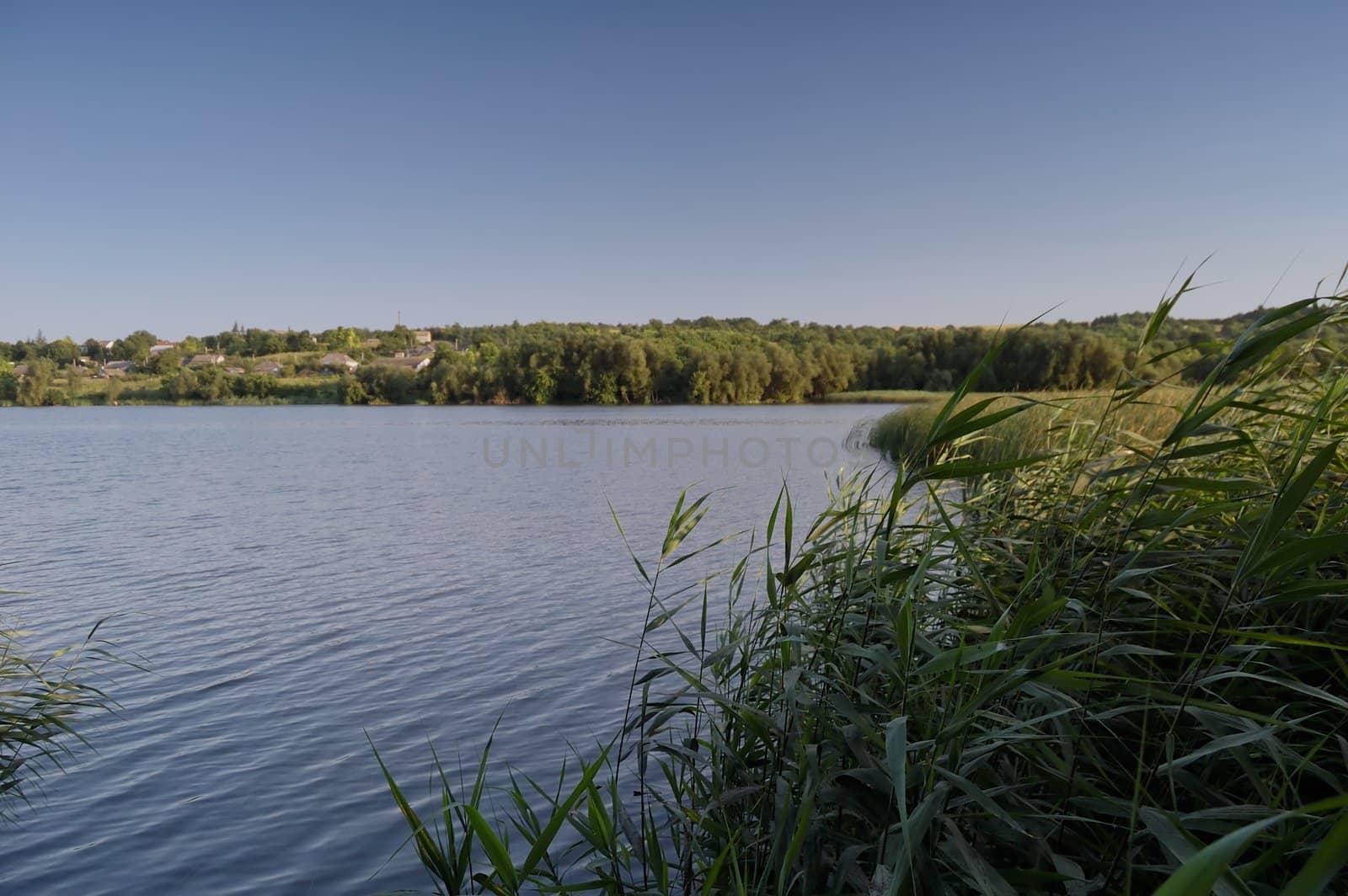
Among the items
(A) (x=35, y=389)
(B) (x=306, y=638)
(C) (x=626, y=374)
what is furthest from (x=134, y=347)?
(B) (x=306, y=638)

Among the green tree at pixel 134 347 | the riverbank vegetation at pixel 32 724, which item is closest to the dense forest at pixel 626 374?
the green tree at pixel 134 347

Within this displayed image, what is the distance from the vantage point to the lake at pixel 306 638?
507cm

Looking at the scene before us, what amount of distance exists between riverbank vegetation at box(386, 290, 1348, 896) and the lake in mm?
2311

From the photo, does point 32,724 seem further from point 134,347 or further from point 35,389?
point 134,347

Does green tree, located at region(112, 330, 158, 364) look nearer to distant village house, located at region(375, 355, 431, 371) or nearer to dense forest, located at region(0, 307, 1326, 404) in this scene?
dense forest, located at region(0, 307, 1326, 404)

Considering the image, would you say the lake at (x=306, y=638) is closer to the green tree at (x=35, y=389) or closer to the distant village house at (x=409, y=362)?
the distant village house at (x=409, y=362)

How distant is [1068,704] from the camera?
8.60 feet

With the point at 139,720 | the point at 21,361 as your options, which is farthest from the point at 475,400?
the point at 139,720

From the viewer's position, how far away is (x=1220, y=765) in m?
2.83

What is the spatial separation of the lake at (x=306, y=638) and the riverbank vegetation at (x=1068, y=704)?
231cm

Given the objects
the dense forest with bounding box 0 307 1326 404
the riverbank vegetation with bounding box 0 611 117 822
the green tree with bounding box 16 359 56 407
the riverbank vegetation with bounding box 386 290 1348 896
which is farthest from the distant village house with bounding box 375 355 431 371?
the riverbank vegetation with bounding box 386 290 1348 896

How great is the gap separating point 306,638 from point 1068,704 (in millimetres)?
8534

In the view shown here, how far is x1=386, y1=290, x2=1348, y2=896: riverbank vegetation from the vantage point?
2.26 metres

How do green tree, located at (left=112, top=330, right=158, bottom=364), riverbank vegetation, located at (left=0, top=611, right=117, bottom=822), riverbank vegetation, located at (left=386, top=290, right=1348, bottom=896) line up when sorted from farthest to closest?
green tree, located at (left=112, top=330, right=158, bottom=364)
riverbank vegetation, located at (left=0, top=611, right=117, bottom=822)
riverbank vegetation, located at (left=386, top=290, right=1348, bottom=896)
